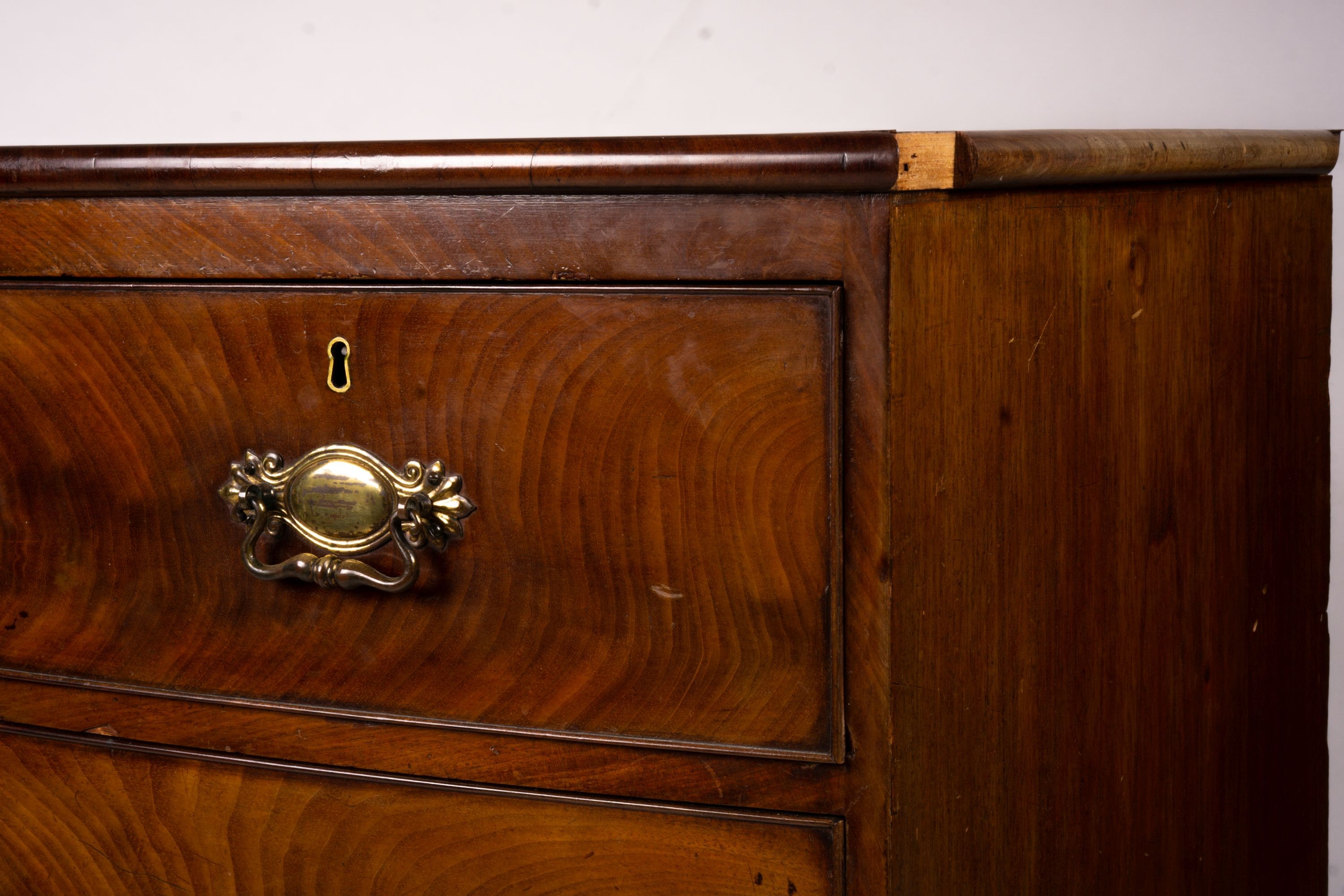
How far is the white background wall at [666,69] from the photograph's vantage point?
1.09 m

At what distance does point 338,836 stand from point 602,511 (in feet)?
0.77

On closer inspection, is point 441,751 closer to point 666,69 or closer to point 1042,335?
point 1042,335

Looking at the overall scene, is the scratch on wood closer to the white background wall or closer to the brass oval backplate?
the brass oval backplate

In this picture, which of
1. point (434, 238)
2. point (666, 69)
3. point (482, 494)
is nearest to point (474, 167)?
point (434, 238)

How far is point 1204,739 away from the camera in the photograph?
0.78 m

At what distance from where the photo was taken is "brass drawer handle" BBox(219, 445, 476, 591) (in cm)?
61

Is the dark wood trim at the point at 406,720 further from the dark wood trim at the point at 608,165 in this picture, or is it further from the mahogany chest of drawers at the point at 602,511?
the dark wood trim at the point at 608,165

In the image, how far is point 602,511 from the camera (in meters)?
0.60

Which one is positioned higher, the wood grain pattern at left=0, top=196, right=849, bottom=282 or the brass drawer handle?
the wood grain pattern at left=0, top=196, right=849, bottom=282

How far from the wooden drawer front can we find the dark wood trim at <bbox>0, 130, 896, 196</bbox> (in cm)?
5

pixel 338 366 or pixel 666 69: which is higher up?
pixel 666 69

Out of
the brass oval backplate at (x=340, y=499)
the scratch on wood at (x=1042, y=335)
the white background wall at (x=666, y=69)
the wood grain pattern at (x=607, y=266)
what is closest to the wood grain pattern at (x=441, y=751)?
the wood grain pattern at (x=607, y=266)

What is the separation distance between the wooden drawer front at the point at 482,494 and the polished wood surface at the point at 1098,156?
0.07 m

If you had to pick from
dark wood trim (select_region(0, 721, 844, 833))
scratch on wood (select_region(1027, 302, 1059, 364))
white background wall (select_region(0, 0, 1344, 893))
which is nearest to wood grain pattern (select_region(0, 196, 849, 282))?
scratch on wood (select_region(1027, 302, 1059, 364))
